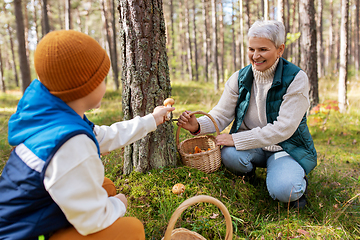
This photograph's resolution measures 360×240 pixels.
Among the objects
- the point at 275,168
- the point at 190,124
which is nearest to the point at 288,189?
the point at 275,168

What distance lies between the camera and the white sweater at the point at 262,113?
2.32 m

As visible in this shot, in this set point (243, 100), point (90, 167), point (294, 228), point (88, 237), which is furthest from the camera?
point (243, 100)

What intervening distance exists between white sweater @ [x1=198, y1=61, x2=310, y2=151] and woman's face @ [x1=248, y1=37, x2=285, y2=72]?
97 mm

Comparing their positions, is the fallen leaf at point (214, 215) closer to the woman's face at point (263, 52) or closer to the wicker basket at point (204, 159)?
the wicker basket at point (204, 159)

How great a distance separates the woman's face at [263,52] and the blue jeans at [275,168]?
94 cm

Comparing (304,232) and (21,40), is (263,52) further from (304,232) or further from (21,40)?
(21,40)

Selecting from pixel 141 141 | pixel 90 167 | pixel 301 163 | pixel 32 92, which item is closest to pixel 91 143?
pixel 90 167

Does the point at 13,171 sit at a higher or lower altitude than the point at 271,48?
lower

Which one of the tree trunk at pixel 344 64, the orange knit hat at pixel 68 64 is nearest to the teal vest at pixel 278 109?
the orange knit hat at pixel 68 64

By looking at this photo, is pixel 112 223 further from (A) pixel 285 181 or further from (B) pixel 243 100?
(B) pixel 243 100

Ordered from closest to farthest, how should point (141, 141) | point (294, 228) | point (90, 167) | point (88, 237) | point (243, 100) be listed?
point (90, 167)
point (88, 237)
point (294, 228)
point (141, 141)
point (243, 100)

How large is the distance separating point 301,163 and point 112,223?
1948 mm

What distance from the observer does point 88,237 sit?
1249 millimetres

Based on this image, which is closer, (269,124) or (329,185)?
(269,124)
